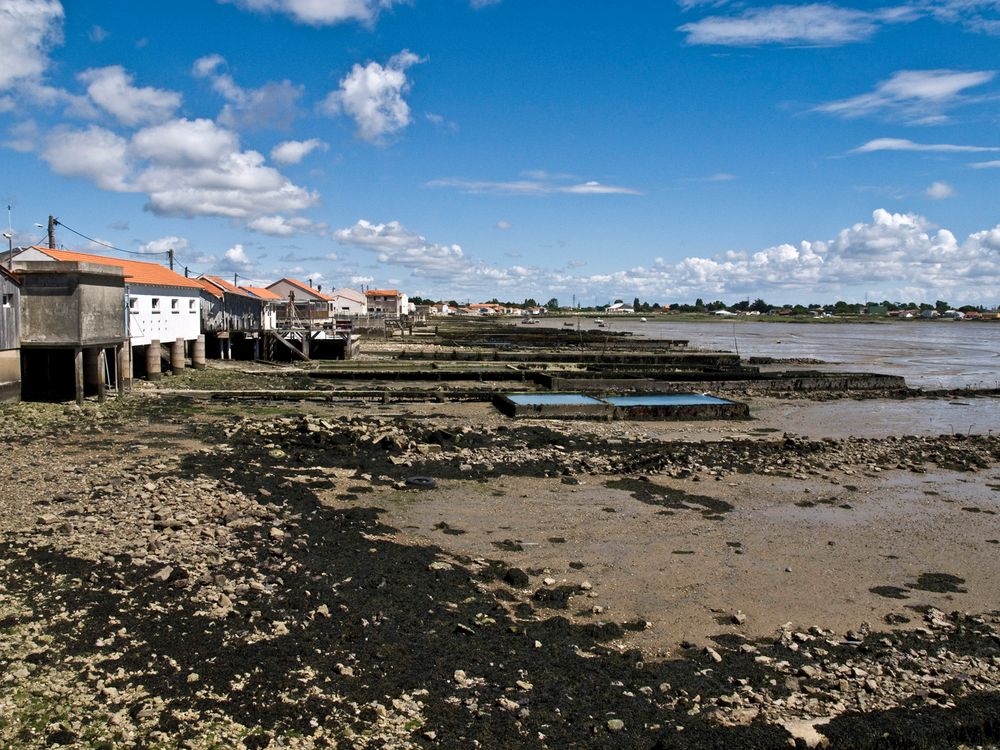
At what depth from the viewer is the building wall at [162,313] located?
33.2m

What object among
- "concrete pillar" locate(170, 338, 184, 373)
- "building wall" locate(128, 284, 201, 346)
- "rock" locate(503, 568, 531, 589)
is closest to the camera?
"rock" locate(503, 568, 531, 589)

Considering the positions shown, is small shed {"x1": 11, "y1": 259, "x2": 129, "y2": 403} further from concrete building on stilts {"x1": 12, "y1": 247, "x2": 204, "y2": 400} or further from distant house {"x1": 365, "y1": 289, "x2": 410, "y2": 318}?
distant house {"x1": 365, "y1": 289, "x2": 410, "y2": 318}

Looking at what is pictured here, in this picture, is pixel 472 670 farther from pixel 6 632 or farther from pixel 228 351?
pixel 228 351

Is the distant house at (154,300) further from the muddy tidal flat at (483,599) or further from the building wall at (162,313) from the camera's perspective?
the muddy tidal flat at (483,599)

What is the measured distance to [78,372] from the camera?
80.8 feet

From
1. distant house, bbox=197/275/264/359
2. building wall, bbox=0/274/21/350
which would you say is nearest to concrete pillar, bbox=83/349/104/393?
building wall, bbox=0/274/21/350

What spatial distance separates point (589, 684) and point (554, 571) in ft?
11.6

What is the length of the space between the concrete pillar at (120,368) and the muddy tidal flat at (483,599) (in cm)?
877

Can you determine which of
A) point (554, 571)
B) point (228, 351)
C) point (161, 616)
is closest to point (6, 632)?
point (161, 616)

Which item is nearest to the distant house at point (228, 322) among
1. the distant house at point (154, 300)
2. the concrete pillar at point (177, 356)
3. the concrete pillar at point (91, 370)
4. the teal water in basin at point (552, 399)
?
the distant house at point (154, 300)

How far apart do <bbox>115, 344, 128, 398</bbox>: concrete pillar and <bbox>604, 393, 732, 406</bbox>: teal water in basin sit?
17399 millimetres

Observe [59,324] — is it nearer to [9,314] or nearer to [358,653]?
[9,314]

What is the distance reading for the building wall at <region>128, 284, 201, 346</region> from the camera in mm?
33250

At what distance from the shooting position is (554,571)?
452 inches
